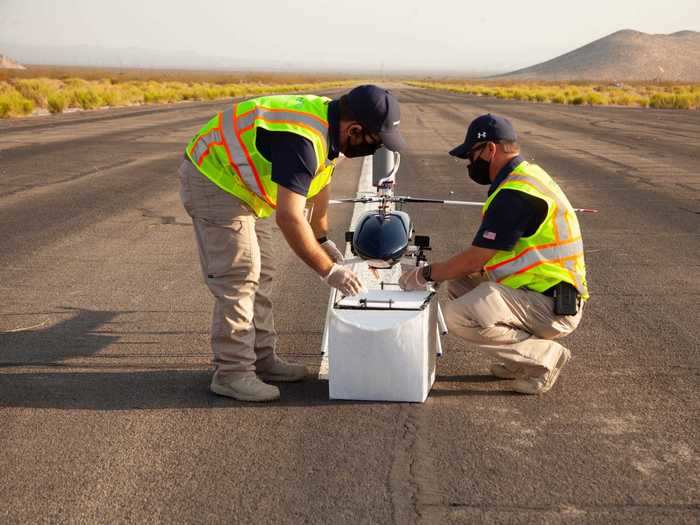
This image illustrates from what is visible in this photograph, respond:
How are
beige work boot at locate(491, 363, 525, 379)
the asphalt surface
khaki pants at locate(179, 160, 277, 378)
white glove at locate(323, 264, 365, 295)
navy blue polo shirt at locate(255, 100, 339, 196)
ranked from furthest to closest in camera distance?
beige work boot at locate(491, 363, 525, 379)
khaki pants at locate(179, 160, 277, 378)
white glove at locate(323, 264, 365, 295)
navy blue polo shirt at locate(255, 100, 339, 196)
the asphalt surface

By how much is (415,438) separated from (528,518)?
884 mm

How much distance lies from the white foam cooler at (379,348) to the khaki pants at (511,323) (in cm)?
36

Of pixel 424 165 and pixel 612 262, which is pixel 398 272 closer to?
pixel 612 262

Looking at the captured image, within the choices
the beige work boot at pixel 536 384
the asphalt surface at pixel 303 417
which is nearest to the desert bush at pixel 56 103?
the asphalt surface at pixel 303 417

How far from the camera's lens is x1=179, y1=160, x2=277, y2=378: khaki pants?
15.8 feet

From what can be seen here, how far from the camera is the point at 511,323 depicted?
5.10m

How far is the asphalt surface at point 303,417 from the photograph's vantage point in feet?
12.2

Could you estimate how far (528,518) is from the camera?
3574mm

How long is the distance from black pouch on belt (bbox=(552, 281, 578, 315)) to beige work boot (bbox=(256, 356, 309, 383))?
1432 millimetres

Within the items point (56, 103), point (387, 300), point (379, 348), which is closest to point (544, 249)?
point (387, 300)

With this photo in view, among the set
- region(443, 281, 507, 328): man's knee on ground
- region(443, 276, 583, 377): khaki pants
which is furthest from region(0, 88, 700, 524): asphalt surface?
region(443, 281, 507, 328): man's knee on ground

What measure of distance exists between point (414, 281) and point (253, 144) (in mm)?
1136

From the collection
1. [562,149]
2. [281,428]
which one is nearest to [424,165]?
[562,149]

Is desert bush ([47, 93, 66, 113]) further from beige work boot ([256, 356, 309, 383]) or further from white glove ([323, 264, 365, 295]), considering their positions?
white glove ([323, 264, 365, 295])
